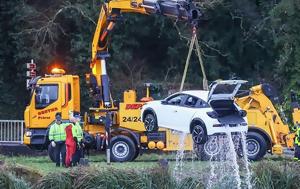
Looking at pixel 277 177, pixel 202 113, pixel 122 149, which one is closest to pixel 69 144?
pixel 122 149

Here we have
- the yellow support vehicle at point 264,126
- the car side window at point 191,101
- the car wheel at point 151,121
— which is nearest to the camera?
the car side window at point 191,101

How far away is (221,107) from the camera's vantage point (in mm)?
15547

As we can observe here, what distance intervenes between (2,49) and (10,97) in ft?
7.82

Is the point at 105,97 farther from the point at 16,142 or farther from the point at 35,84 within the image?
the point at 16,142

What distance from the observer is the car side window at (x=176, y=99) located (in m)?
20.4

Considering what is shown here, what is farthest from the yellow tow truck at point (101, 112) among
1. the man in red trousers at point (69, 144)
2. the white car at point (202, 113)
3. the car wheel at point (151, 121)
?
the white car at point (202, 113)

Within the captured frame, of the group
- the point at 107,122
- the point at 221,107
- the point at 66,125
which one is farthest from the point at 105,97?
the point at 221,107

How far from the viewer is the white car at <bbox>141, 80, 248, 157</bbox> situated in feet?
50.5

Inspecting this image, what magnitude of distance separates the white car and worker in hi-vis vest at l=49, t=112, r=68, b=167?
3157mm

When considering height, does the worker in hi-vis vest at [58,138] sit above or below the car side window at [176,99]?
below

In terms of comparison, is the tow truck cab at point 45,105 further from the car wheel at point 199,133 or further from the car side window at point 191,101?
the car wheel at point 199,133

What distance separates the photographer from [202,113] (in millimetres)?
18000

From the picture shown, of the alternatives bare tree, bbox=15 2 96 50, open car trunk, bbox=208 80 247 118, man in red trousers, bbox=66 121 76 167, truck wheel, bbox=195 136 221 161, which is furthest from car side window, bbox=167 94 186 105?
bare tree, bbox=15 2 96 50

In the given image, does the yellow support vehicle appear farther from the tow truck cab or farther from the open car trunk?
the open car trunk
